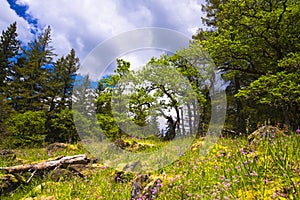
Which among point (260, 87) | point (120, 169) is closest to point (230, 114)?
point (260, 87)

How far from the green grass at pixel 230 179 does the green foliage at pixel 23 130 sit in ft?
38.4

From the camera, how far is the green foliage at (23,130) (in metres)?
14.9

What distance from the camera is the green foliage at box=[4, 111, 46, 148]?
587 inches

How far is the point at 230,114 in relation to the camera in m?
18.5

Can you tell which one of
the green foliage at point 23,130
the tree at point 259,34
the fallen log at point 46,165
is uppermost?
the tree at point 259,34

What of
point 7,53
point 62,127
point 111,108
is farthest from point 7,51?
point 111,108

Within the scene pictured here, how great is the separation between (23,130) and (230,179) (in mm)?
16979

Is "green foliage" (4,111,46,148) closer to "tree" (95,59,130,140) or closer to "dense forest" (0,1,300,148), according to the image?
"dense forest" (0,1,300,148)

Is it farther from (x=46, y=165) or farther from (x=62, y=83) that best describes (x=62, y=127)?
(x=46, y=165)

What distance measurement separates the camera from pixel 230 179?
2729mm

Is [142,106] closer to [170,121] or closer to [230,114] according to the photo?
[170,121]

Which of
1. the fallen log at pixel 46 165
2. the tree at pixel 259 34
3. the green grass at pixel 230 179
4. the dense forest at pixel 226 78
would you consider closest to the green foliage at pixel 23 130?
the dense forest at pixel 226 78

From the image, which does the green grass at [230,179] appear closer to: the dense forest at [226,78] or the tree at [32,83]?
the dense forest at [226,78]

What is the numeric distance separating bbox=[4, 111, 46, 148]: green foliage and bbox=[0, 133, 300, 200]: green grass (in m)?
11.7
